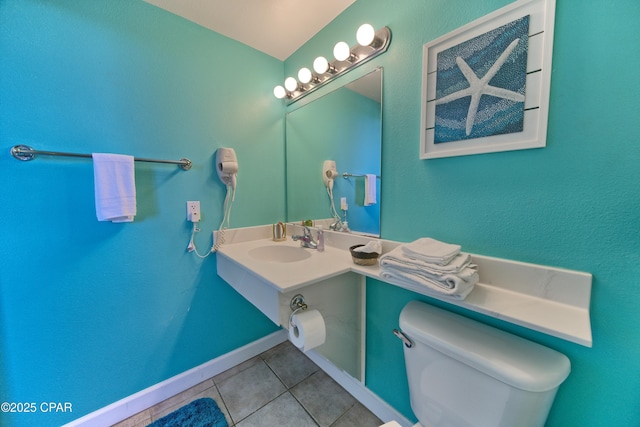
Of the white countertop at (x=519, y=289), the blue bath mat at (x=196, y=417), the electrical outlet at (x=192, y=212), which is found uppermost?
the electrical outlet at (x=192, y=212)

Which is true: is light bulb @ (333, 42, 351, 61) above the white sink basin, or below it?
above

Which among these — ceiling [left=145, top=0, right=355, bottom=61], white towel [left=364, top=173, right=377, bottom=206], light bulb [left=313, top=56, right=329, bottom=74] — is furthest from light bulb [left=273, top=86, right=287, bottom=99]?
white towel [left=364, top=173, right=377, bottom=206]

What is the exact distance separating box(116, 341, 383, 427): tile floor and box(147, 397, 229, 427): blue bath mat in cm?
4

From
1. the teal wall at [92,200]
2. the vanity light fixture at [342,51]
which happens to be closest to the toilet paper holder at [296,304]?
the teal wall at [92,200]

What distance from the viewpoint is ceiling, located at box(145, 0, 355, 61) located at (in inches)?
47.8

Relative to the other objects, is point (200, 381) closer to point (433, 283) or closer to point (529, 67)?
point (433, 283)

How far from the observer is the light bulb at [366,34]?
41.9 inches

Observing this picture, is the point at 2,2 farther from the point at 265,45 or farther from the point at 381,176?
the point at 381,176

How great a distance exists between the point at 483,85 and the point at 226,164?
4.33 ft

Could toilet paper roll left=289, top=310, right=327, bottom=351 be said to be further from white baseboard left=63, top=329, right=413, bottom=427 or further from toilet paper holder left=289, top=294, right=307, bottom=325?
white baseboard left=63, top=329, right=413, bottom=427

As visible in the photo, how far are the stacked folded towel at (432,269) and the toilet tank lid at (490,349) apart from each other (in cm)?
17

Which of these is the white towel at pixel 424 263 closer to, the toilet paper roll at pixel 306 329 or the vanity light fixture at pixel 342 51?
the toilet paper roll at pixel 306 329

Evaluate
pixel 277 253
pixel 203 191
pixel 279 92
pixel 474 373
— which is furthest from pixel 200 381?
pixel 279 92

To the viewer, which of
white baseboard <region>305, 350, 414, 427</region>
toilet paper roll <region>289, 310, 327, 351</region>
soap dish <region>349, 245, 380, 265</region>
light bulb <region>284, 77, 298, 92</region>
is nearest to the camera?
toilet paper roll <region>289, 310, 327, 351</region>
